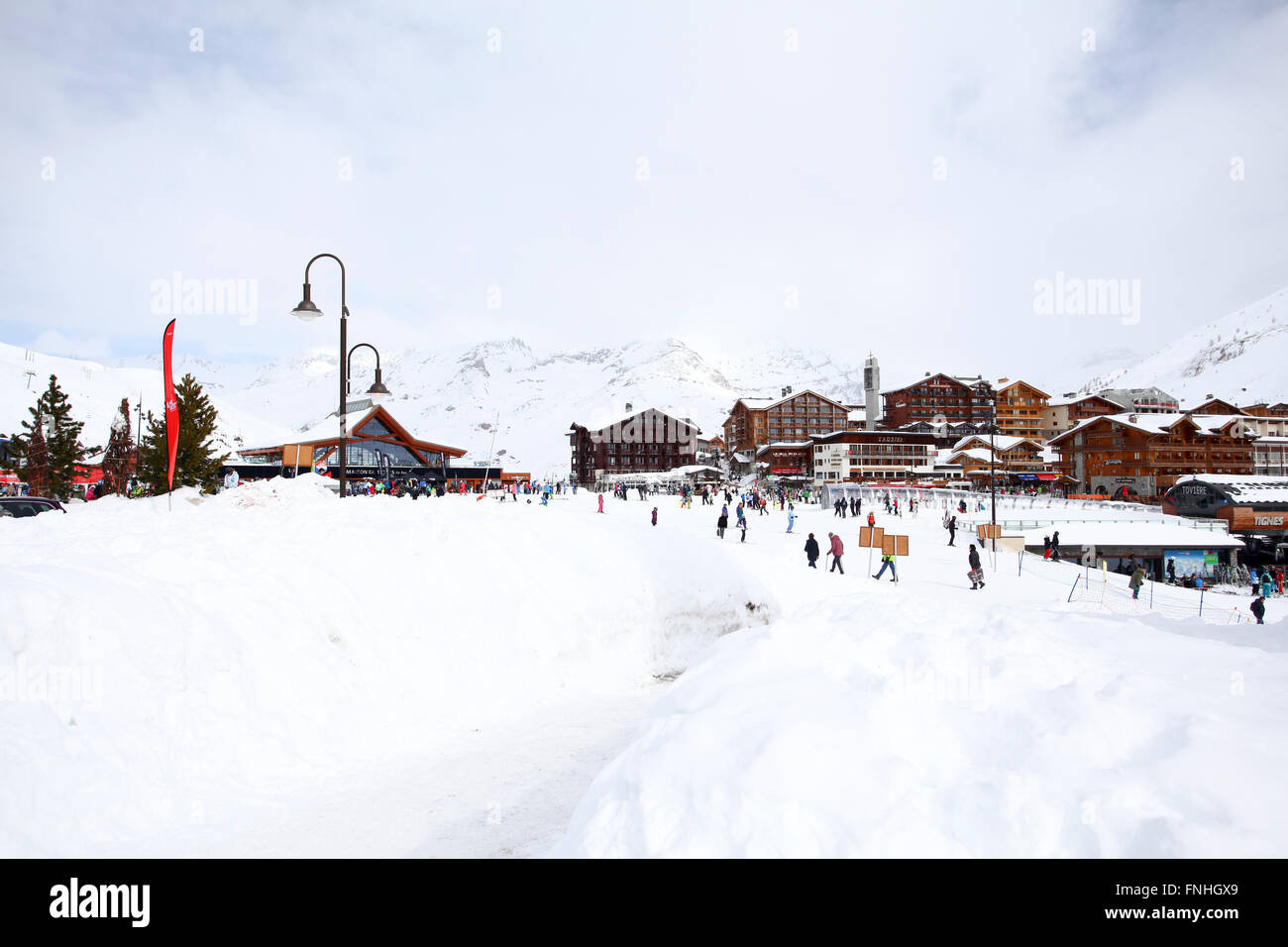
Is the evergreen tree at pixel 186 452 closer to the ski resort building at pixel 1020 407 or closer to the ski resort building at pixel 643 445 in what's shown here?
the ski resort building at pixel 643 445

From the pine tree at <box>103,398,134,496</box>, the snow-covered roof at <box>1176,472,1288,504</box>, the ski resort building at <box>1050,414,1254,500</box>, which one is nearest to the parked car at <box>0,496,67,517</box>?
the pine tree at <box>103,398,134,496</box>

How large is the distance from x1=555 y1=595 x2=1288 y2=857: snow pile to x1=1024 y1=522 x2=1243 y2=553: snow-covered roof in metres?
35.0

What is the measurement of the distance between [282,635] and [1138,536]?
42.2 m

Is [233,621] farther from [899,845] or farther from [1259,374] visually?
[1259,374]

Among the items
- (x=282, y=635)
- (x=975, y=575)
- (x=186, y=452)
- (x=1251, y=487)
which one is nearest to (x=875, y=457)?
(x=1251, y=487)

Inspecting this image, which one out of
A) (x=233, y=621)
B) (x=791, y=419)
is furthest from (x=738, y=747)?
(x=791, y=419)

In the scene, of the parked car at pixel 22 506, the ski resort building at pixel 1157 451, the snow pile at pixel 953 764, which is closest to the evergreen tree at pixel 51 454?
the parked car at pixel 22 506

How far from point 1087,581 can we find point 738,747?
23632 millimetres

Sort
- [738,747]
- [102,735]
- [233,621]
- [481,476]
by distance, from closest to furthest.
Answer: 1. [738,747]
2. [102,735]
3. [233,621]
4. [481,476]

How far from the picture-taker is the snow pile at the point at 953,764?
3434 mm

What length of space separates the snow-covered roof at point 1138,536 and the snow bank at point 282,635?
30477mm

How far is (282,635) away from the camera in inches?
326

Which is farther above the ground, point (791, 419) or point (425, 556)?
Answer: point (791, 419)
